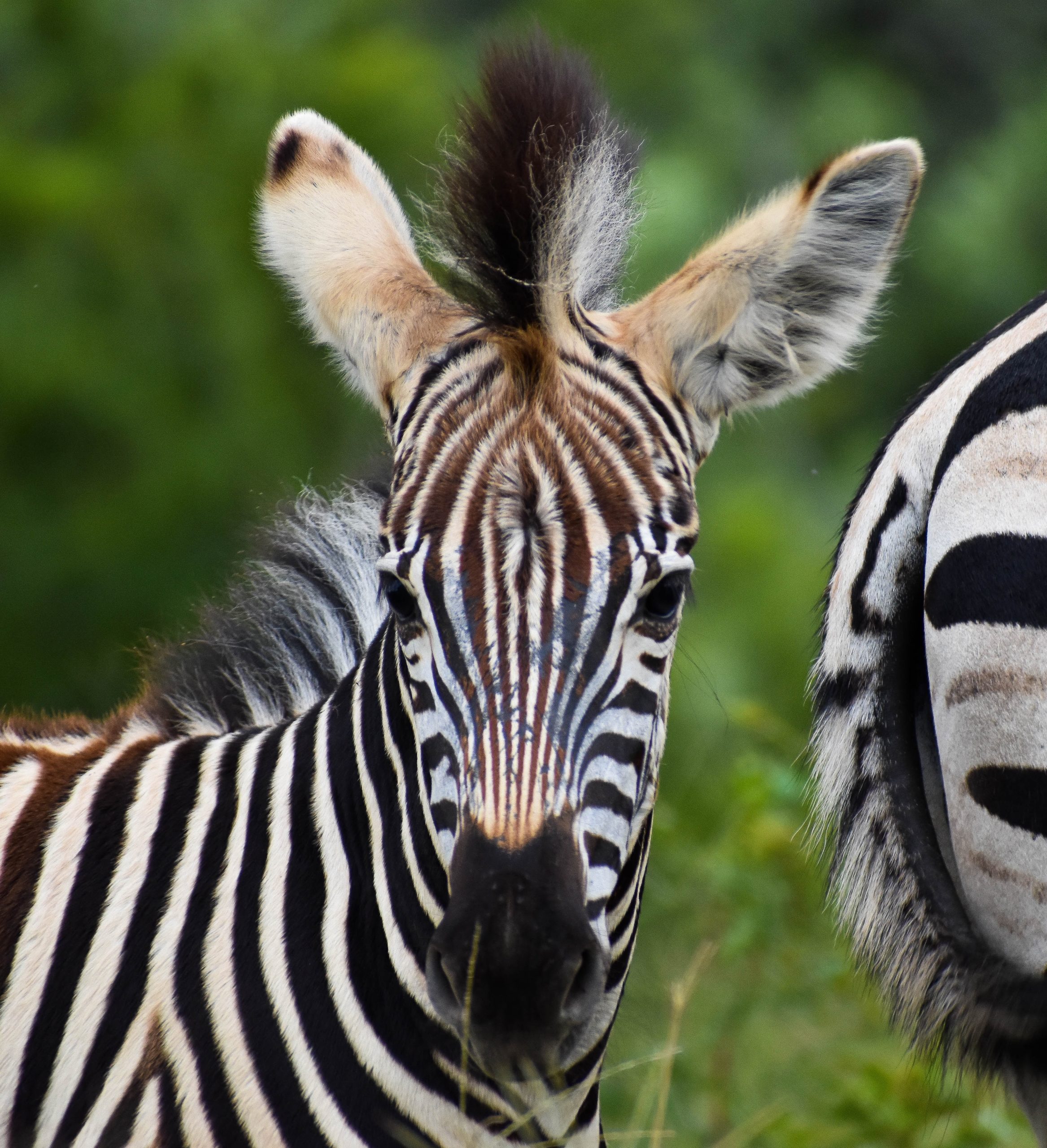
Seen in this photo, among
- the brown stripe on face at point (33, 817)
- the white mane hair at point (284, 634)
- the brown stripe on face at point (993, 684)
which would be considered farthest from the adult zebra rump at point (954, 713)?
the brown stripe on face at point (33, 817)

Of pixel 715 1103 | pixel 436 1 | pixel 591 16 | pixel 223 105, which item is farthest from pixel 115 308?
pixel 436 1

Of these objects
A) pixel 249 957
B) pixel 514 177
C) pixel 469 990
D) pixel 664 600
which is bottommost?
pixel 469 990

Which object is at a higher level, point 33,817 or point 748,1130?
point 33,817

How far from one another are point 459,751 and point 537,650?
0.80 feet

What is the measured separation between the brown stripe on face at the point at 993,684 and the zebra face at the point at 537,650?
2.13ft

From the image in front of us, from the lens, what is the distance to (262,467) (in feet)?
33.4

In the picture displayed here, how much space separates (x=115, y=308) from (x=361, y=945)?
8498 mm

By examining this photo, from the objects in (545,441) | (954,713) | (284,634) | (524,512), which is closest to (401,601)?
(524,512)

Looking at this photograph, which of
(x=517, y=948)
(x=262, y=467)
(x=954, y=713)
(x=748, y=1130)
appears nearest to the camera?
(x=517, y=948)

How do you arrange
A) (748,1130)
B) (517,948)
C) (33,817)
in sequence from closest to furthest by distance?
(517,948)
(33,817)
(748,1130)

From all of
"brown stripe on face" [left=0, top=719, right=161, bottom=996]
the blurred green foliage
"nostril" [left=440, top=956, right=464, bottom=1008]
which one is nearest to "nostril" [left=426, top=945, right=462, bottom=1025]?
"nostril" [left=440, top=956, right=464, bottom=1008]

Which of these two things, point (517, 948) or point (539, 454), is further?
point (539, 454)

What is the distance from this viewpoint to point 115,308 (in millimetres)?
10219

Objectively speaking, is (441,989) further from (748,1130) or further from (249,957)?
(748,1130)
